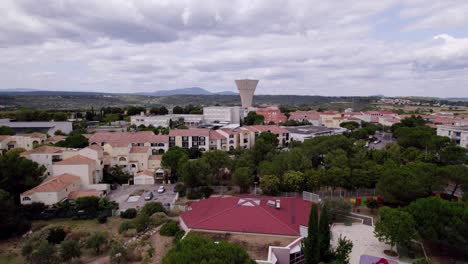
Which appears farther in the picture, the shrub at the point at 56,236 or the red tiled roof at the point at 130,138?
the red tiled roof at the point at 130,138

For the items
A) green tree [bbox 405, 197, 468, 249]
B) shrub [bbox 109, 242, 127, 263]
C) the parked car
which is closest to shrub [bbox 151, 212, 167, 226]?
shrub [bbox 109, 242, 127, 263]

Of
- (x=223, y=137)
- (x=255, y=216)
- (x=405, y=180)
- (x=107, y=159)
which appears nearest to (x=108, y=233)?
(x=255, y=216)

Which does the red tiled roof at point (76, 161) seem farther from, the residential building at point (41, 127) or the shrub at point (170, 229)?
the residential building at point (41, 127)

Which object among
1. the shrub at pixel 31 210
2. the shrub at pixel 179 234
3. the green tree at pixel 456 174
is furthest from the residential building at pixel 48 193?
the green tree at pixel 456 174


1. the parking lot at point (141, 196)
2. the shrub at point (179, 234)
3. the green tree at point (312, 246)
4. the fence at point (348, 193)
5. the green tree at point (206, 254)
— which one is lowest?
the parking lot at point (141, 196)

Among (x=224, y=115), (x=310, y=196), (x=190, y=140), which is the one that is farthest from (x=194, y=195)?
(x=224, y=115)

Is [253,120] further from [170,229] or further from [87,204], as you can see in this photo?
[170,229]
